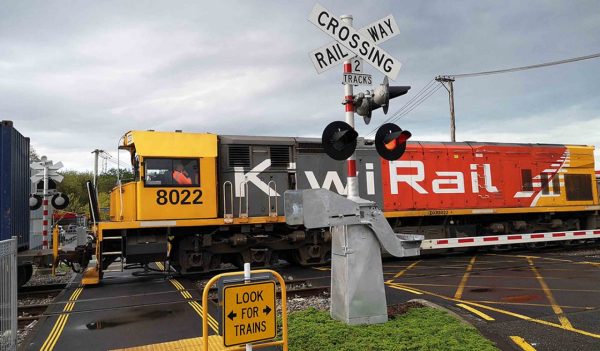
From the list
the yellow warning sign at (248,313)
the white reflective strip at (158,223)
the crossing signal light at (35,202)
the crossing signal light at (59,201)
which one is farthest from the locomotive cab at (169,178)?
the yellow warning sign at (248,313)

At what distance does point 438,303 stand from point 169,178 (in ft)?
23.8

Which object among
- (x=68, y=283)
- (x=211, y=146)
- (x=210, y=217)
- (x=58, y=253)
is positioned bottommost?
(x=68, y=283)

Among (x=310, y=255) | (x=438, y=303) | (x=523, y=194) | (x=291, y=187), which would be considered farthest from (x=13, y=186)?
(x=523, y=194)

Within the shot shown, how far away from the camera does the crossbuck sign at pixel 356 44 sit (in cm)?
559

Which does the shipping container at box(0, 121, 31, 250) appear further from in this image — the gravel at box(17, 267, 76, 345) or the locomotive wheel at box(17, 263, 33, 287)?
the gravel at box(17, 267, 76, 345)

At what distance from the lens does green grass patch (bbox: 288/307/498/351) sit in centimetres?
504

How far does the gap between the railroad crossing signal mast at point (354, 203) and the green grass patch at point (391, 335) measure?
0.28 meters

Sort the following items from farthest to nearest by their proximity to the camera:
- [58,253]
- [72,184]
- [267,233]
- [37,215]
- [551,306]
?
[72,184] < [37,215] < [267,233] < [58,253] < [551,306]

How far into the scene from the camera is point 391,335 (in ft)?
17.8

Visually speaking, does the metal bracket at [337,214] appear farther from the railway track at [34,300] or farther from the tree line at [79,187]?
the tree line at [79,187]

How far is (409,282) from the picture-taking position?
33.4ft

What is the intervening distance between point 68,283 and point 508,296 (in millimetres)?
10799

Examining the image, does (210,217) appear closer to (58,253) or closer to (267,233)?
(267,233)

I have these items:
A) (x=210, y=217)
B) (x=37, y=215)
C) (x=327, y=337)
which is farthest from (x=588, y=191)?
(x=37, y=215)
